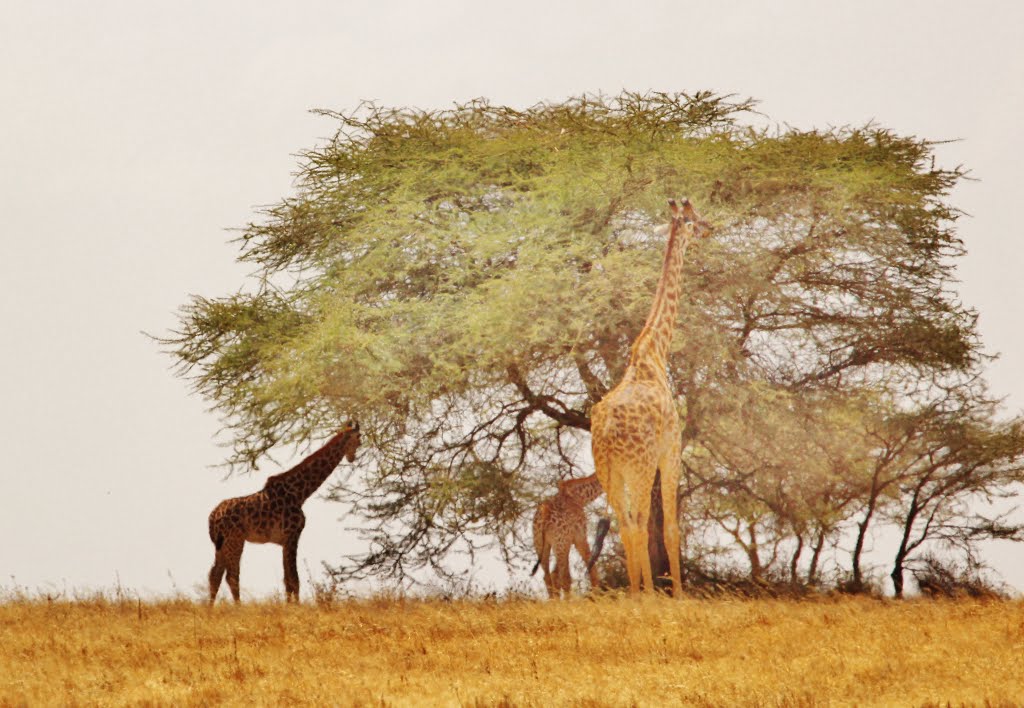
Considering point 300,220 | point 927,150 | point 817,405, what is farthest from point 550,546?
point 927,150

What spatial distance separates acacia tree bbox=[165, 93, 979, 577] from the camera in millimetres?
15562

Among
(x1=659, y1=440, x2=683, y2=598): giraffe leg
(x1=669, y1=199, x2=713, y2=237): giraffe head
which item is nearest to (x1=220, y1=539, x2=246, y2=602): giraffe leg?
(x1=659, y1=440, x2=683, y2=598): giraffe leg

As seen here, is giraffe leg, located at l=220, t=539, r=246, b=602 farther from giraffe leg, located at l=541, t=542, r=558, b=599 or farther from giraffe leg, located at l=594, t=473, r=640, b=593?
giraffe leg, located at l=594, t=473, r=640, b=593

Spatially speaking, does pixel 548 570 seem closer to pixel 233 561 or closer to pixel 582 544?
pixel 582 544

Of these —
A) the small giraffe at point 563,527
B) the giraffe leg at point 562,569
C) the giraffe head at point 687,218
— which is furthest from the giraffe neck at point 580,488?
the giraffe head at point 687,218

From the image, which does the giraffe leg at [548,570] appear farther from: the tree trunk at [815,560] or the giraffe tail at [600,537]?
the tree trunk at [815,560]

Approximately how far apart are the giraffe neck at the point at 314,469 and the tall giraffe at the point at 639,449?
3.88 metres

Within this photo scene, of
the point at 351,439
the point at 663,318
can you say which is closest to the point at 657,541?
the point at 663,318

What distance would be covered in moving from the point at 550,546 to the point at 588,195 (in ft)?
15.7

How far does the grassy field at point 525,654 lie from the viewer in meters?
8.48

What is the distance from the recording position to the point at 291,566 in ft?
47.9

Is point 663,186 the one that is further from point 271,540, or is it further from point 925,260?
point 271,540

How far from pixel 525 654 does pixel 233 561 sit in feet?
19.1

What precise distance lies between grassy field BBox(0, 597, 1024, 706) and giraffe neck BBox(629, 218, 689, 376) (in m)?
2.66
